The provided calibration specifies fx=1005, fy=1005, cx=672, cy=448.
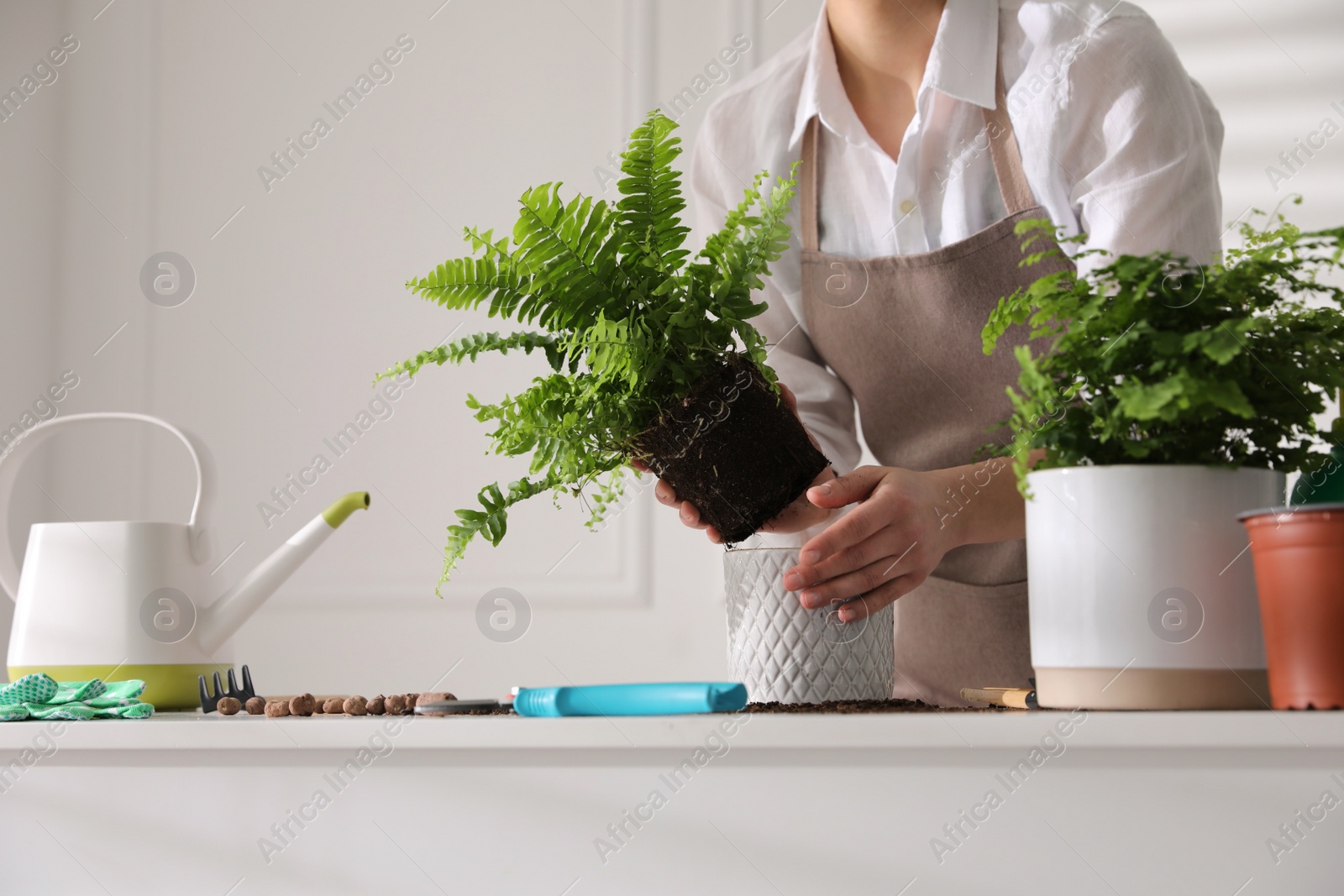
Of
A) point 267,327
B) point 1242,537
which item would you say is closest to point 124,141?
point 267,327

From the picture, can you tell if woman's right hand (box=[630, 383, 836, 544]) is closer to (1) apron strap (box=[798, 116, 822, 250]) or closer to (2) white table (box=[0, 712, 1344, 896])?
(2) white table (box=[0, 712, 1344, 896])

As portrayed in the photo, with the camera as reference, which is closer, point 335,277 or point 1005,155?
point 1005,155

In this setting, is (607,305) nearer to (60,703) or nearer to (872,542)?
(872,542)

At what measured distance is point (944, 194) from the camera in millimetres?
1125

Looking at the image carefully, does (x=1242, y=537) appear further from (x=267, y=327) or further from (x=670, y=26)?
(x=267, y=327)

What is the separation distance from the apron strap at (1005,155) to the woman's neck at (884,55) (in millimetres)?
98

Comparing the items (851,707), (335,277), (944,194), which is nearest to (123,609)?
(851,707)

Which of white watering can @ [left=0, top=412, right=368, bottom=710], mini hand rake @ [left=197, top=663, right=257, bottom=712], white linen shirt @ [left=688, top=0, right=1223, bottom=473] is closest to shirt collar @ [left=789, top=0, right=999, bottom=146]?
white linen shirt @ [left=688, top=0, right=1223, bottom=473]

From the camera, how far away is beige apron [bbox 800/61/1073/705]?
1.08 metres

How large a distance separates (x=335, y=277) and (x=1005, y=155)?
142 cm

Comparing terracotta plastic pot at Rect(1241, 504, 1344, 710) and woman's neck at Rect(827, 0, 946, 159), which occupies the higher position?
woman's neck at Rect(827, 0, 946, 159)

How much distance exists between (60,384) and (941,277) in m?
1.84

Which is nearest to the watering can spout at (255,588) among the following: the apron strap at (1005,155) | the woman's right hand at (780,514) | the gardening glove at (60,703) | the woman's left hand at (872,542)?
the gardening glove at (60,703)

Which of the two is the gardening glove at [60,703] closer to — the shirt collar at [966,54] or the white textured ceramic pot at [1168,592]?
the white textured ceramic pot at [1168,592]
